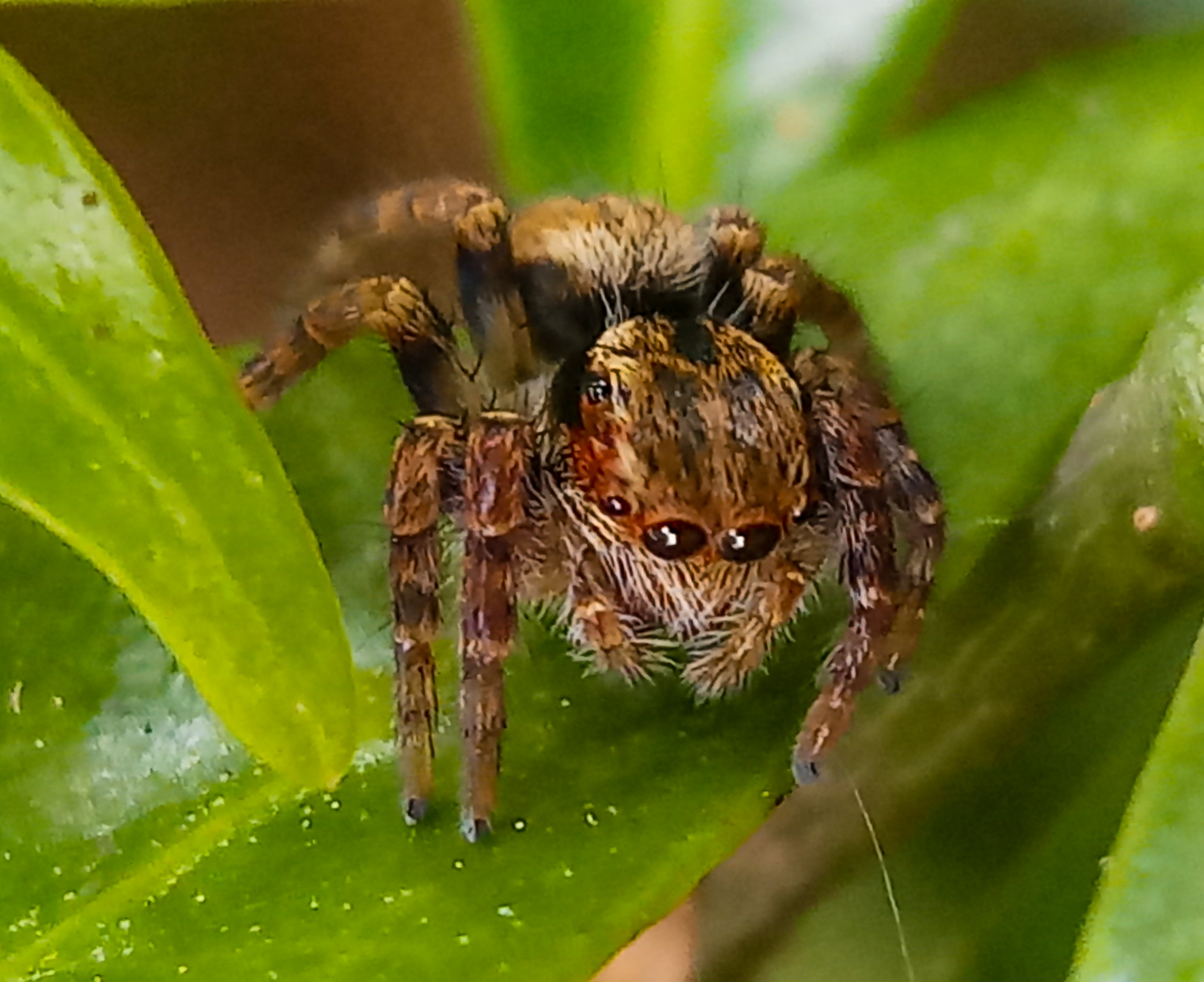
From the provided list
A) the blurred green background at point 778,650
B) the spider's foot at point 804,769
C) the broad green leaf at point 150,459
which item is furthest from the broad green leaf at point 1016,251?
the broad green leaf at point 150,459

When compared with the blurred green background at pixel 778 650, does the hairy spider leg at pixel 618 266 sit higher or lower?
higher

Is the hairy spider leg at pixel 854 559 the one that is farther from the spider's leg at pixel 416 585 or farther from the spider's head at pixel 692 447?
the spider's leg at pixel 416 585

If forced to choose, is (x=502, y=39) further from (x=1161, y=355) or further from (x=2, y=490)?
(x=2, y=490)

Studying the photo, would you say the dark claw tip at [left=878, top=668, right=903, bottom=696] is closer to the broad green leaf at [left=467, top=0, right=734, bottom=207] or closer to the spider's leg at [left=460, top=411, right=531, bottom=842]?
the spider's leg at [left=460, top=411, right=531, bottom=842]

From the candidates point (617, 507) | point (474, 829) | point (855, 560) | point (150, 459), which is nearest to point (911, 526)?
point (855, 560)

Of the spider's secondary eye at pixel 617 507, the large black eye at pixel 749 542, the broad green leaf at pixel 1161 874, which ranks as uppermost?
the spider's secondary eye at pixel 617 507

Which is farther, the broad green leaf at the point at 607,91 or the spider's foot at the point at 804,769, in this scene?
the broad green leaf at the point at 607,91

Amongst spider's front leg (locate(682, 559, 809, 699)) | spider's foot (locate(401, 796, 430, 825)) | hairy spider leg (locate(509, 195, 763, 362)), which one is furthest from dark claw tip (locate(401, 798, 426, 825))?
hairy spider leg (locate(509, 195, 763, 362))
